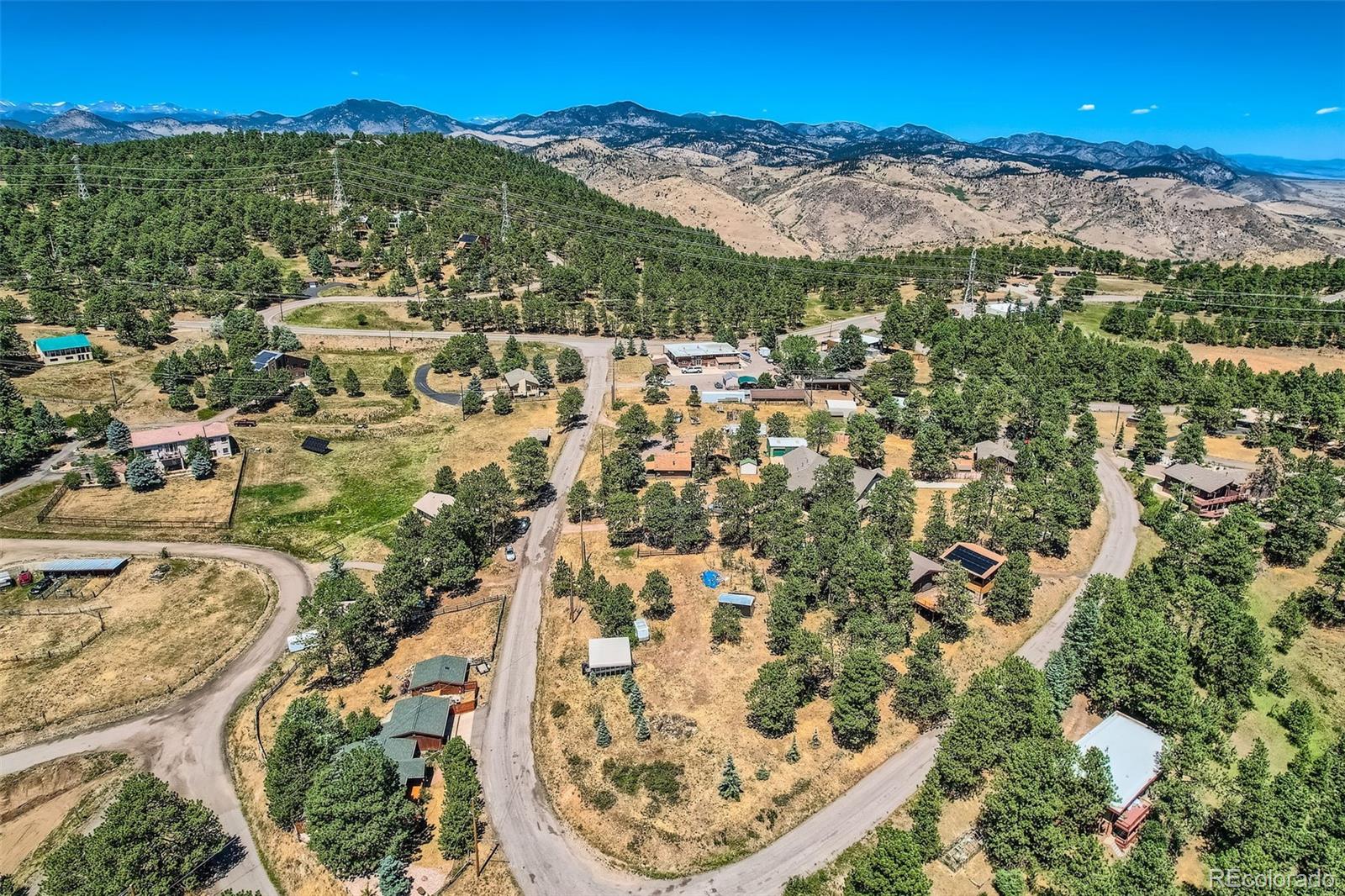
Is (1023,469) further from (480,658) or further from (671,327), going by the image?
(671,327)

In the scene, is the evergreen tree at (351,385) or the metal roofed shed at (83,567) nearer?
the metal roofed shed at (83,567)

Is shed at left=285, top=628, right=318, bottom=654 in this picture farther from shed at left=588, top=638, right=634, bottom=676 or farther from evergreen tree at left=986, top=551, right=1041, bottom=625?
evergreen tree at left=986, top=551, right=1041, bottom=625

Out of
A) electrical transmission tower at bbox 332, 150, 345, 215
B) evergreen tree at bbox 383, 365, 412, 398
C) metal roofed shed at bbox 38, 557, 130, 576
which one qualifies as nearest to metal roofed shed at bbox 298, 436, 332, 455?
evergreen tree at bbox 383, 365, 412, 398

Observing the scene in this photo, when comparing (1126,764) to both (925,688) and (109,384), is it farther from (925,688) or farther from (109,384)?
(109,384)

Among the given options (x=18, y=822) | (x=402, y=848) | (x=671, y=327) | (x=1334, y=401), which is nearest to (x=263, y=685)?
(x=18, y=822)

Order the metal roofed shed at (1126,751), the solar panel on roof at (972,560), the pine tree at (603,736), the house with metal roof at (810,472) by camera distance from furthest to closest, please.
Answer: the house with metal roof at (810,472), the solar panel on roof at (972,560), the pine tree at (603,736), the metal roofed shed at (1126,751)

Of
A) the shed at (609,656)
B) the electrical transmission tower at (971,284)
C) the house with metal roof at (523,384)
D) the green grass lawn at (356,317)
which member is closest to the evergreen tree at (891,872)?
the shed at (609,656)

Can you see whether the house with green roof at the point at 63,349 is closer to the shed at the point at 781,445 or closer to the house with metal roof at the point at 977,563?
the shed at the point at 781,445
